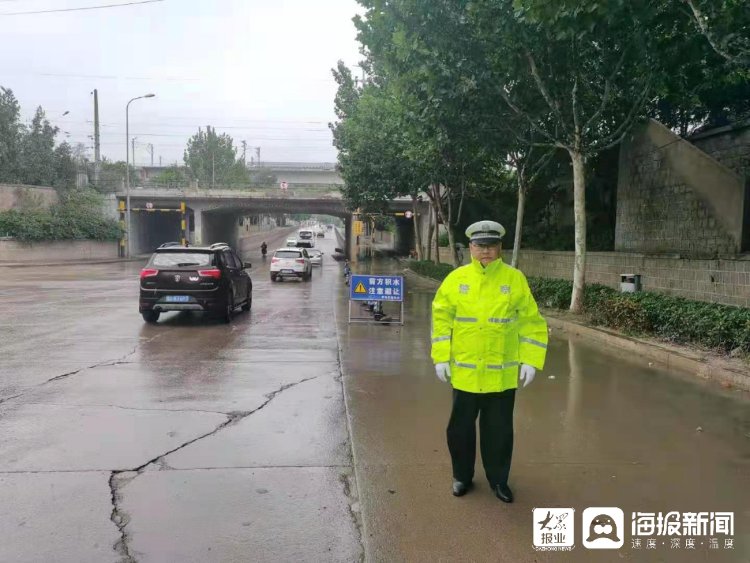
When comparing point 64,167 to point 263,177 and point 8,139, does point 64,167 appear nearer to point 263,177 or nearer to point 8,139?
point 8,139

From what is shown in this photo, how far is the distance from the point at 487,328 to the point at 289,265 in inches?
912

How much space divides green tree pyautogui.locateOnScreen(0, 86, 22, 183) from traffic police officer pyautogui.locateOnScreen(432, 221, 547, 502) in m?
47.1

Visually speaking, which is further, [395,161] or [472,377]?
[395,161]

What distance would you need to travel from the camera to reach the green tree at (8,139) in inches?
1682

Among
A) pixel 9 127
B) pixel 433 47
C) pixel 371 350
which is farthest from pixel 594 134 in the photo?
pixel 9 127

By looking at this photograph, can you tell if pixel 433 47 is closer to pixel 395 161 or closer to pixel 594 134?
pixel 594 134

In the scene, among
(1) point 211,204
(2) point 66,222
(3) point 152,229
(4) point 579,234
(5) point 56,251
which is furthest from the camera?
(3) point 152,229

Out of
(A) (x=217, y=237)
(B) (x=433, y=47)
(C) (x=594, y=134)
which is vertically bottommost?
(A) (x=217, y=237)

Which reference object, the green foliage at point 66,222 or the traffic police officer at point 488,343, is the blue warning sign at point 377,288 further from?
the green foliage at point 66,222

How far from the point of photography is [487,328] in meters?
3.84

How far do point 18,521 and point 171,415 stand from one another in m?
2.26

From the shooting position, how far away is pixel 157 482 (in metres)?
4.28

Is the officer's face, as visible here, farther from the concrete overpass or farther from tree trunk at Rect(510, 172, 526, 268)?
the concrete overpass

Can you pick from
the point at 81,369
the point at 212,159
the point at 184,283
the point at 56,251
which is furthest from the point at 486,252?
the point at 212,159
